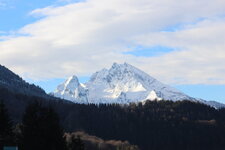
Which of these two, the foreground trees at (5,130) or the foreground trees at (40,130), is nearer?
the foreground trees at (5,130)

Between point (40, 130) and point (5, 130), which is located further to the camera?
point (40, 130)

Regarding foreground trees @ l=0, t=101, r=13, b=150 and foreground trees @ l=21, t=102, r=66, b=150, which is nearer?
foreground trees @ l=0, t=101, r=13, b=150

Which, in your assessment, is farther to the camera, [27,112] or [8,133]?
[27,112]

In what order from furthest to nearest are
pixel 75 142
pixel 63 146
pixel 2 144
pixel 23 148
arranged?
pixel 75 142 → pixel 63 146 → pixel 23 148 → pixel 2 144

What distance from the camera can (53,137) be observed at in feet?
196

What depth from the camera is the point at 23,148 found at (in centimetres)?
5775

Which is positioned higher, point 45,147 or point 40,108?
point 40,108

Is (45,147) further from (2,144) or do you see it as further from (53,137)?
(2,144)

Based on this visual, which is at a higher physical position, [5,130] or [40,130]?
[40,130]

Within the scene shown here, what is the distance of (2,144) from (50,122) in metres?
6.99

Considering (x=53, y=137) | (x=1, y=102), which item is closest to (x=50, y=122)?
(x=53, y=137)

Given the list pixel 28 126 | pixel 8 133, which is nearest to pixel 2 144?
pixel 8 133

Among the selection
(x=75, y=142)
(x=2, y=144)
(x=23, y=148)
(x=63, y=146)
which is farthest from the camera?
(x=75, y=142)

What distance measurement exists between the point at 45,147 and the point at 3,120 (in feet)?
18.1
